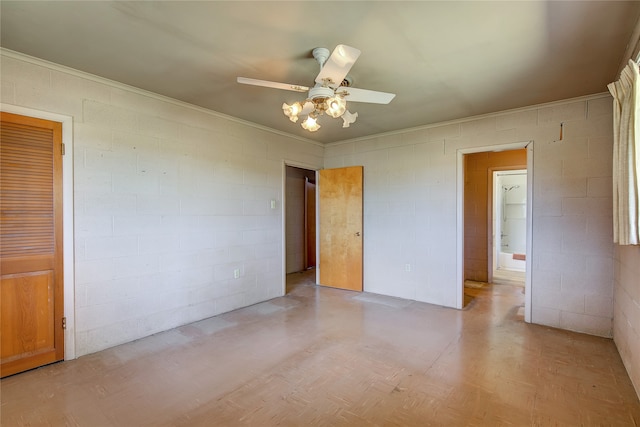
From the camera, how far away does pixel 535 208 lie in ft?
11.1

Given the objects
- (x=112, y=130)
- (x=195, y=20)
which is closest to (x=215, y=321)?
(x=112, y=130)

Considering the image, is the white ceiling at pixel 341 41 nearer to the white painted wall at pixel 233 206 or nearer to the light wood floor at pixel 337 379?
the white painted wall at pixel 233 206

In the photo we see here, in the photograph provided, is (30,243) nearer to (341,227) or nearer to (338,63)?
(338,63)

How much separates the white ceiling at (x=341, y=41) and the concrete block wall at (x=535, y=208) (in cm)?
45

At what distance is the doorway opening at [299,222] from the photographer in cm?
625

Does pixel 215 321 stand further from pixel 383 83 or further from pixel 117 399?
pixel 383 83

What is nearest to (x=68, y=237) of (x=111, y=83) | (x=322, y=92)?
(x=111, y=83)

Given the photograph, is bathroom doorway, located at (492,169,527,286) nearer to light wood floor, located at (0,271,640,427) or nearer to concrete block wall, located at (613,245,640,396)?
concrete block wall, located at (613,245,640,396)

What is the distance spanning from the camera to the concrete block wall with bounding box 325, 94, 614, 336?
3057mm

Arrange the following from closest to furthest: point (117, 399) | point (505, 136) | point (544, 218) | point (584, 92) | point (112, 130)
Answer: point (117, 399) → point (112, 130) → point (584, 92) → point (544, 218) → point (505, 136)

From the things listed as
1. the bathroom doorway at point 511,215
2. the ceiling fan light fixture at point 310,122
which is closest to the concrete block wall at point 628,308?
the ceiling fan light fixture at point 310,122

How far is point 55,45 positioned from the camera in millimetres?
2162

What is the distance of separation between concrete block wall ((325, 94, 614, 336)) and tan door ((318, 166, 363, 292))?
206mm

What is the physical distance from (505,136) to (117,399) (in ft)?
14.7
